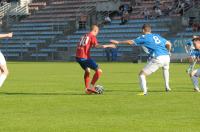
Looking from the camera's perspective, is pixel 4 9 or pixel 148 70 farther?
pixel 4 9

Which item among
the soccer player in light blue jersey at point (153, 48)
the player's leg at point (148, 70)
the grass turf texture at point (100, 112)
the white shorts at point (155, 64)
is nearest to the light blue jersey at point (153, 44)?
the soccer player in light blue jersey at point (153, 48)

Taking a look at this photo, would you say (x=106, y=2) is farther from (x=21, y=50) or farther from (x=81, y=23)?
(x=21, y=50)

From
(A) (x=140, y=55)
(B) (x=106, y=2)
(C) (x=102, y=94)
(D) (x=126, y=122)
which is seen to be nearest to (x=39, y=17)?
(B) (x=106, y=2)

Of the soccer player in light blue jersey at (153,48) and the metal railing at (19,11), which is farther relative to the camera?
the metal railing at (19,11)

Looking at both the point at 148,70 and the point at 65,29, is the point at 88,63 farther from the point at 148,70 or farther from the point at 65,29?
the point at 65,29

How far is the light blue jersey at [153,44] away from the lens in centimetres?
2055

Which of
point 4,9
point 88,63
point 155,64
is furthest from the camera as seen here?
point 4,9

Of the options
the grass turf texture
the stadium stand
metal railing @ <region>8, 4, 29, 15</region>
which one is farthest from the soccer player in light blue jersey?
metal railing @ <region>8, 4, 29, 15</region>

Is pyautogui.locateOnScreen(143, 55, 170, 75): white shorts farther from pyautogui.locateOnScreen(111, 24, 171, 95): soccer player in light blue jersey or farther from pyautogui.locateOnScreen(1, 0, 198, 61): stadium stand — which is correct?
pyautogui.locateOnScreen(1, 0, 198, 61): stadium stand

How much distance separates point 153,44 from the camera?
20812 millimetres

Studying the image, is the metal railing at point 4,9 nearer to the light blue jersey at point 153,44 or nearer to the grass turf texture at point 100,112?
→ the light blue jersey at point 153,44

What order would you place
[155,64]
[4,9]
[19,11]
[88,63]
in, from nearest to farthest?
[155,64]
[88,63]
[19,11]
[4,9]

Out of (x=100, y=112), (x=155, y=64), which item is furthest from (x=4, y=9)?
(x=100, y=112)

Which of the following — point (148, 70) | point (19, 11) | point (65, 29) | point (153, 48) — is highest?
point (153, 48)
